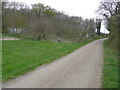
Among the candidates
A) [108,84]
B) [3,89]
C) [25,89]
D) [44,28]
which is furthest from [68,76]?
[44,28]

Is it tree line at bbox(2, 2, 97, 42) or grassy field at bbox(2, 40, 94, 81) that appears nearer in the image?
grassy field at bbox(2, 40, 94, 81)

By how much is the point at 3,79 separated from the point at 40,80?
64.2 inches

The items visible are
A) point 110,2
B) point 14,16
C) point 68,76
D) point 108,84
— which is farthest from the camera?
point 14,16

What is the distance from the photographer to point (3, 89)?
541 centimetres

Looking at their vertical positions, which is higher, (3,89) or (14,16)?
(14,16)

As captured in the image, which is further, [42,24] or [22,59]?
[42,24]

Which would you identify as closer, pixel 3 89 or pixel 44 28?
pixel 3 89

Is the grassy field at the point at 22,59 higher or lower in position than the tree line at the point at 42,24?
lower

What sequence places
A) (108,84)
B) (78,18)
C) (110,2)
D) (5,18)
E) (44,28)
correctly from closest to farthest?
(108,84) → (44,28) → (110,2) → (5,18) → (78,18)

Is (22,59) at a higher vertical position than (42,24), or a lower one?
lower

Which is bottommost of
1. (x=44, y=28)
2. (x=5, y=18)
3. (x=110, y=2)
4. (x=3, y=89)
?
(x=3, y=89)

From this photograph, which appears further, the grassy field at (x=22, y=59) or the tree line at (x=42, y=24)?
the tree line at (x=42, y=24)

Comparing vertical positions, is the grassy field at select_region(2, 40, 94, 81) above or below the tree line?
below

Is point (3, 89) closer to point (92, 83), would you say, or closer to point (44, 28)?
point (92, 83)
